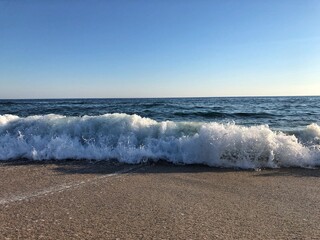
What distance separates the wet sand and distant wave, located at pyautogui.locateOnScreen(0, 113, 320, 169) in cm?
62

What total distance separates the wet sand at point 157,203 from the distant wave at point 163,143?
2.02 ft

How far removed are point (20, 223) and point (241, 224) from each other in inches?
93.6

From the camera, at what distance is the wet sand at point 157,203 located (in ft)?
11.0

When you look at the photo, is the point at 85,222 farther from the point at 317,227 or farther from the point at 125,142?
the point at 125,142

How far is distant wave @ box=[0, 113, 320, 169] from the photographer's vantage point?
7102 mm

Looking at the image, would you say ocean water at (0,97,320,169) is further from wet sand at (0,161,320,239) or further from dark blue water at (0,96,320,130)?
dark blue water at (0,96,320,130)

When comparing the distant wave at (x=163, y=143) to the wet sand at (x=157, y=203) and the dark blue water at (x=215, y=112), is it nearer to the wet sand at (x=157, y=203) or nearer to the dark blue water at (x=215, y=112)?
the wet sand at (x=157, y=203)

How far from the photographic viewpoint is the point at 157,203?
169 inches

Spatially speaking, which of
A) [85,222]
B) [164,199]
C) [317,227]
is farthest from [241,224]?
[85,222]

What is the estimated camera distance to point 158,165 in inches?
276

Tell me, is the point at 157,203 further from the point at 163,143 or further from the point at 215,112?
the point at 215,112

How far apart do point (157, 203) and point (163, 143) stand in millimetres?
3680

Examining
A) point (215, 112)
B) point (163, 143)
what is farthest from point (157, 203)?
point (215, 112)

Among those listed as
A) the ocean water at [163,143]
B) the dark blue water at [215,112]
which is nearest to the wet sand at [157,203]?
the ocean water at [163,143]
